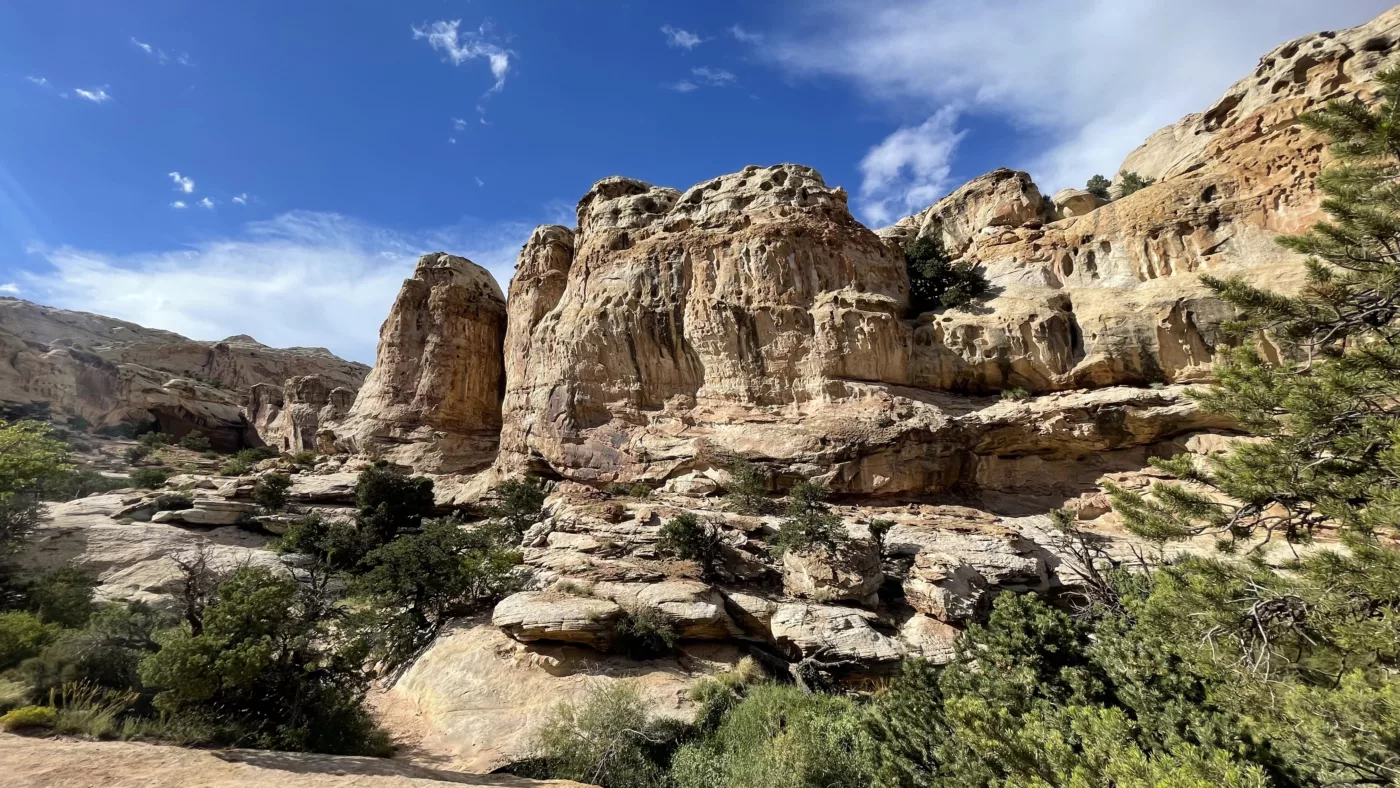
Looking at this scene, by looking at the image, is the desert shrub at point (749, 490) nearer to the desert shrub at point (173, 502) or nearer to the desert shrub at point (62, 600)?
the desert shrub at point (62, 600)

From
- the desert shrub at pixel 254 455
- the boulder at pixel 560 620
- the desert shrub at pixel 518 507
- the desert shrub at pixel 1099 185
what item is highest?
the desert shrub at pixel 1099 185

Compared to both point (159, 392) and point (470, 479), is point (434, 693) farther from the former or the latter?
point (159, 392)

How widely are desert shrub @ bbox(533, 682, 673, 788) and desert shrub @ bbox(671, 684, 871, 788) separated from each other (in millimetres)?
615

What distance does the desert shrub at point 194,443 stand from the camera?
4166 centimetres

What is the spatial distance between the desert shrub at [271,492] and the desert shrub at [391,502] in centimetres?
383

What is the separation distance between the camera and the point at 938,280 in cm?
2822

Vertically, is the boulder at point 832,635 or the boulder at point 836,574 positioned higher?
the boulder at point 836,574

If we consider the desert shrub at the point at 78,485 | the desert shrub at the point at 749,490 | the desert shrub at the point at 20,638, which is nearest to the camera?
the desert shrub at the point at 20,638

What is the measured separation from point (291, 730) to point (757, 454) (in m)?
17.0

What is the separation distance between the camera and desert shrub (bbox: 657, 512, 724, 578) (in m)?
16.4

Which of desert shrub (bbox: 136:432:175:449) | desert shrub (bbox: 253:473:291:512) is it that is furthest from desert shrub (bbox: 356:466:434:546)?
desert shrub (bbox: 136:432:175:449)

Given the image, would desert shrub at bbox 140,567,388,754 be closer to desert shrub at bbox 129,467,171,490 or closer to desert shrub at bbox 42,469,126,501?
desert shrub at bbox 42,469,126,501

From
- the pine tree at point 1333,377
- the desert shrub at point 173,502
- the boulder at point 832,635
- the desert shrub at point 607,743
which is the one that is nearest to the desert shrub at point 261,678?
the desert shrub at point 607,743

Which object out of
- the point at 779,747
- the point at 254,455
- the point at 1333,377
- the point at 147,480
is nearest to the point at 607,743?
the point at 779,747
